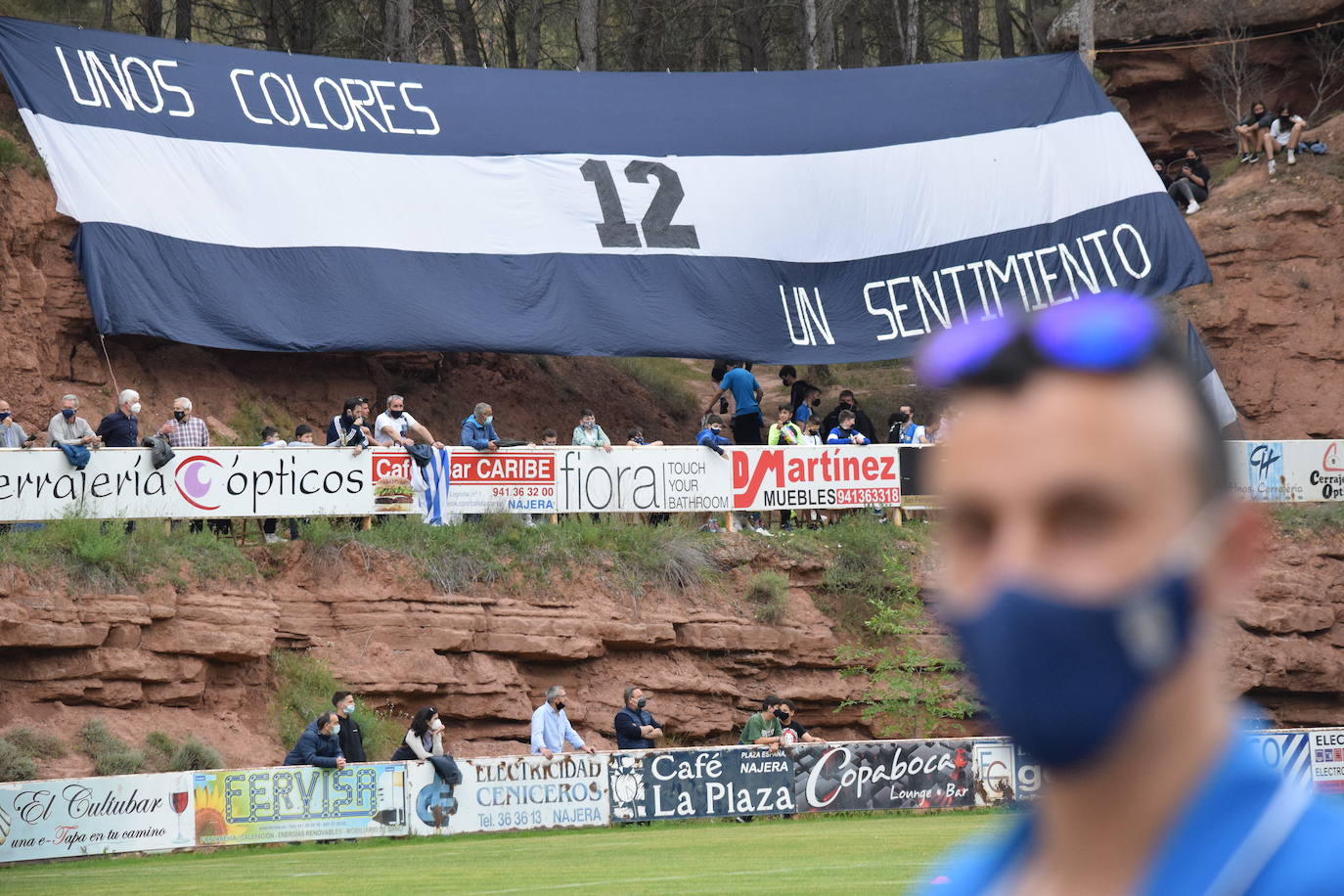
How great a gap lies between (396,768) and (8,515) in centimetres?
759

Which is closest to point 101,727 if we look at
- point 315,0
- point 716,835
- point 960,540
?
point 716,835

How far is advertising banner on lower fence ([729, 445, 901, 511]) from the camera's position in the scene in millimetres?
27672

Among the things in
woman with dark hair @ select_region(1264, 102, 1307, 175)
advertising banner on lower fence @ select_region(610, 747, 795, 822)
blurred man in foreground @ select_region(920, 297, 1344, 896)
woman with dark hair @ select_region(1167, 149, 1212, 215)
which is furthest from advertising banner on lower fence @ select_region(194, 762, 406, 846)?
woman with dark hair @ select_region(1264, 102, 1307, 175)

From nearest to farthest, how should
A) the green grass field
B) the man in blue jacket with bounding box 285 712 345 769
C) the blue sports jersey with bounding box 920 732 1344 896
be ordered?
the blue sports jersey with bounding box 920 732 1344 896, the green grass field, the man in blue jacket with bounding box 285 712 345 769

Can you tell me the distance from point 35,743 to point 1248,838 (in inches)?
866

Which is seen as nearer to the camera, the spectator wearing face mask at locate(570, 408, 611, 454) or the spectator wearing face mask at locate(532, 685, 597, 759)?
the spectator wearing face mask at locate(532, 685, 597, 759)

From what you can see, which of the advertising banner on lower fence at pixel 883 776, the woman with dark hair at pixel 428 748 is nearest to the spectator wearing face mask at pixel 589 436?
the woman with dark hair at pixel 428 748

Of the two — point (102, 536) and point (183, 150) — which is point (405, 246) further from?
point (102, 536)

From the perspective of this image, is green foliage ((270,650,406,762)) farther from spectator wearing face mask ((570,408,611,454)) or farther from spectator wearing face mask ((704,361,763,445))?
spectator wearing face mask ((704,361,763,445))

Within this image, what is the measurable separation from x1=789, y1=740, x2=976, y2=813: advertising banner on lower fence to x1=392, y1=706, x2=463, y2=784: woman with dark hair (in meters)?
4.41

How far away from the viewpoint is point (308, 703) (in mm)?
24016

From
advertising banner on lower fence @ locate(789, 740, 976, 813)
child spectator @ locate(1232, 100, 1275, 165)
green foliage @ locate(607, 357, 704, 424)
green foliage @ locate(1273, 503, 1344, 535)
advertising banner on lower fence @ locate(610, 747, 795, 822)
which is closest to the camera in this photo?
advertising banner on lower fence @ locate(610, 747, 795, 822)

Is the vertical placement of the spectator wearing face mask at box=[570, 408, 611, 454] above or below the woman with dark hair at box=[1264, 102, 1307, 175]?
below

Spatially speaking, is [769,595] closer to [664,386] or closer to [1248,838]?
[664,386]
